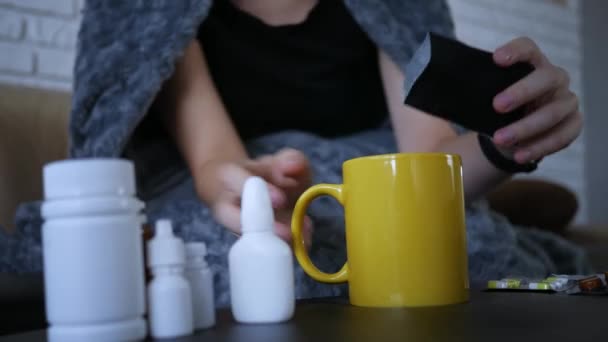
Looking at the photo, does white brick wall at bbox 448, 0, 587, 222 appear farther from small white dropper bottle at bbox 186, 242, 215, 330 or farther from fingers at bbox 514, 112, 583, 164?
small white dropper bottle at bbox 186, 242, 215, 330

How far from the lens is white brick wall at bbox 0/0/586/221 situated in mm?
1413

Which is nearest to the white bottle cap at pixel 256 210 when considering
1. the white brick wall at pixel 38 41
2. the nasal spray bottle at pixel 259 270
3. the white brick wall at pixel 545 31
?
the nasal spray bottle at pixel 259 270

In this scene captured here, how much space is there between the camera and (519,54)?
559mm

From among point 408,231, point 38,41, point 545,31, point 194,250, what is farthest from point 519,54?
point 545,31

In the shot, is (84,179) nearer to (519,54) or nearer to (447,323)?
(447,323)

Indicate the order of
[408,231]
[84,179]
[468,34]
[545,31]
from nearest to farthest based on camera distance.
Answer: [84,179] → [408,231] → [468,34] → [545,31]

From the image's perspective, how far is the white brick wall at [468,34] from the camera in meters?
1.41

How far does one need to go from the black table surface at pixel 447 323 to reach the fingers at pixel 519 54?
0.19 metres

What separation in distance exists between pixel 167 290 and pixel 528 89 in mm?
353

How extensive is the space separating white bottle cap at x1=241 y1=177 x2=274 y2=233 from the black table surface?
63 millimetres

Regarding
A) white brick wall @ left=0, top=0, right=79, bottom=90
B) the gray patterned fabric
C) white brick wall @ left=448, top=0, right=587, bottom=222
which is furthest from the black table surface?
white brick wall @ left=448, top=0, right=587, bottom=222

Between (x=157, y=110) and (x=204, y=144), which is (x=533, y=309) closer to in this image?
(x=204, y=144)

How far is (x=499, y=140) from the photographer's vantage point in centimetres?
58

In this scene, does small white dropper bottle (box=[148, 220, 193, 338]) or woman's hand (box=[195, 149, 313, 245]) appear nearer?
small white dropper bottle (box=[148, 220, 193, 338])
